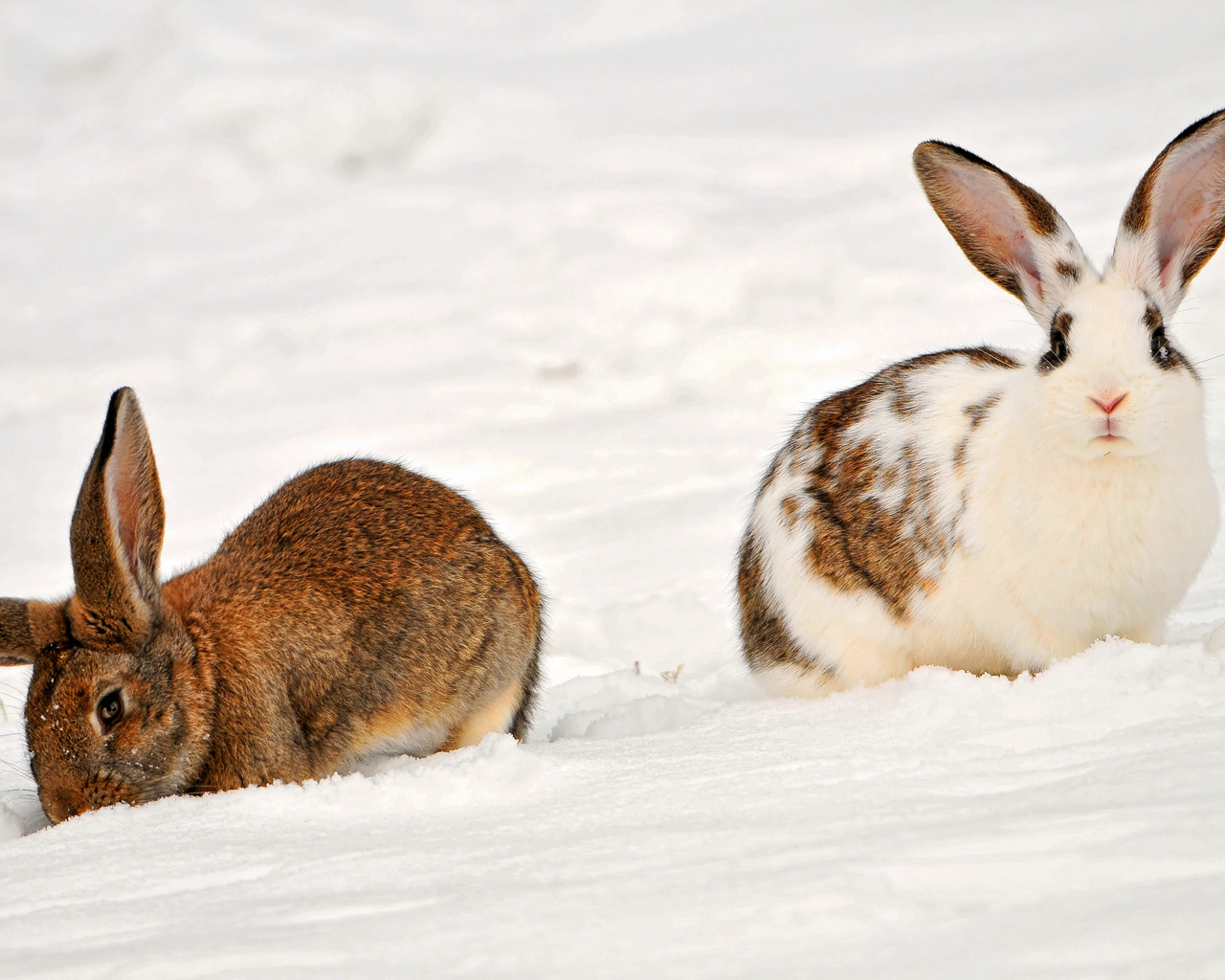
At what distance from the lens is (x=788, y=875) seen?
2.11m

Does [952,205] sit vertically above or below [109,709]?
above

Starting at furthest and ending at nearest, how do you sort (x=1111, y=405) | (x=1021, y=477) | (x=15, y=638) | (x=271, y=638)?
(x=271, y=638) < (x=1021, y=477) < (x=15, y=638) < (x=1111, y=405)

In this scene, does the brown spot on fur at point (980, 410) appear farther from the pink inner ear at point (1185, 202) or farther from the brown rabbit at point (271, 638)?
the brown rabbit at point (271, 638)

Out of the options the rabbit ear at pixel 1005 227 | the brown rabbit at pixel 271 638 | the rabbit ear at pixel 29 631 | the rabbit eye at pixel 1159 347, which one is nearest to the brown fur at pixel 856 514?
the rabbit ear at pixel 1005 227

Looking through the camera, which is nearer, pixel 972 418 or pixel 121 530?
pixel 121 530

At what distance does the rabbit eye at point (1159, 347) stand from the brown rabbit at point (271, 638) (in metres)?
2.19

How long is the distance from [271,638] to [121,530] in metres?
0.59

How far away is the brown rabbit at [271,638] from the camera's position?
3.56m

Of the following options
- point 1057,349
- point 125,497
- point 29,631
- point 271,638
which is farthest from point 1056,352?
point 29,631

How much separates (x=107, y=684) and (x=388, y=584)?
38.8 inches

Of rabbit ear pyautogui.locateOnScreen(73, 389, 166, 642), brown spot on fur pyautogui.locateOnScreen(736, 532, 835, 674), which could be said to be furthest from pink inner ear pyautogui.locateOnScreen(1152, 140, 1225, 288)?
rabbit ear pyautogui.locateOnScreen(73, 389, 166, 642)

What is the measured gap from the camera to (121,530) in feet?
12.0

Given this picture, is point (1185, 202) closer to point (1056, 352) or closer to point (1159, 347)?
point (1159, 347)

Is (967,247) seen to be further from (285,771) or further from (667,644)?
(285,771)
